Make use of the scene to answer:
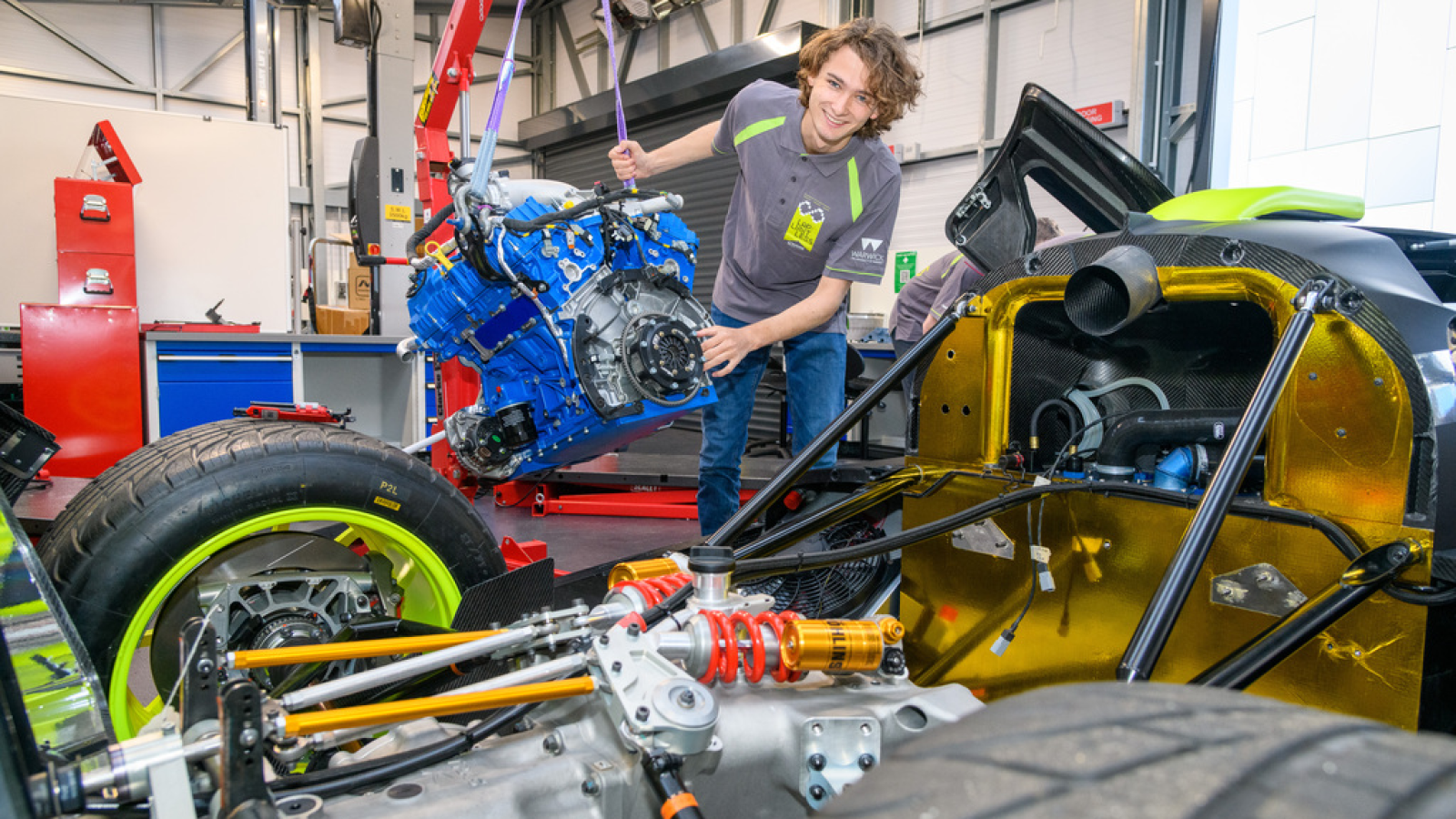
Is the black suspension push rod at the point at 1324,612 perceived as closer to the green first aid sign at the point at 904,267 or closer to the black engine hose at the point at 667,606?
the black engine hose at the point at 667,606

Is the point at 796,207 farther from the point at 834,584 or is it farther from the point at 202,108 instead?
the point at 202,108

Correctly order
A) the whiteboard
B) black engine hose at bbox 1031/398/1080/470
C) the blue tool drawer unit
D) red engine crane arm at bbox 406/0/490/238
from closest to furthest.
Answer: black engine hose at bbox 1031/398/1080/470 → red engine crane arm at bbox 406/0/490/238 → the blue tool drawer unit → the whiteboard

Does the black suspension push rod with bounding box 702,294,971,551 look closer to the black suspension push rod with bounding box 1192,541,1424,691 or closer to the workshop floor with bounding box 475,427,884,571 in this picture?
the black suspension push rod with bounding box 1192,541,1424,691

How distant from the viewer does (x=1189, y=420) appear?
152 centimetres

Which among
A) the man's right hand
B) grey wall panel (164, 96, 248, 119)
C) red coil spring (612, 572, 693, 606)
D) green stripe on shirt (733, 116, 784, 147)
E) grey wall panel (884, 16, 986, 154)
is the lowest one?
red coil spring (612, 572, 693, 606)

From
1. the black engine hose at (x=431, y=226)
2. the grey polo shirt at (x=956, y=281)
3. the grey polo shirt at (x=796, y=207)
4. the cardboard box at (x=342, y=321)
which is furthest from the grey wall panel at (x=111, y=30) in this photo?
the grey polo shirt at (x=796, y=207)

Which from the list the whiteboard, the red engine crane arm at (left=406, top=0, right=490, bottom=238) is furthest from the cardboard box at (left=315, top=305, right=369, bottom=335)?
the red engine crane arm at (left=406, top=0, right=490, bottom=238)

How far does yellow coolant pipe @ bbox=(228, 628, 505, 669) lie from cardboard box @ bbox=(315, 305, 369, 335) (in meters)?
7.58

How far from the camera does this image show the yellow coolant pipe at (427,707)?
90 cm

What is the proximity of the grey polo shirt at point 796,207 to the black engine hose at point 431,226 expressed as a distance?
1040mm

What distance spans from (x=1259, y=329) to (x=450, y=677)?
1630 millimetres

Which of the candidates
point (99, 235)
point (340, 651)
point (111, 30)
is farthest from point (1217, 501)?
point (111, 30)

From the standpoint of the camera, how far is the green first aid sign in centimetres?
940

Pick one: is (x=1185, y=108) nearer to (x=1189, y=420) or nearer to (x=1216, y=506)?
(x=1189, y=420)
